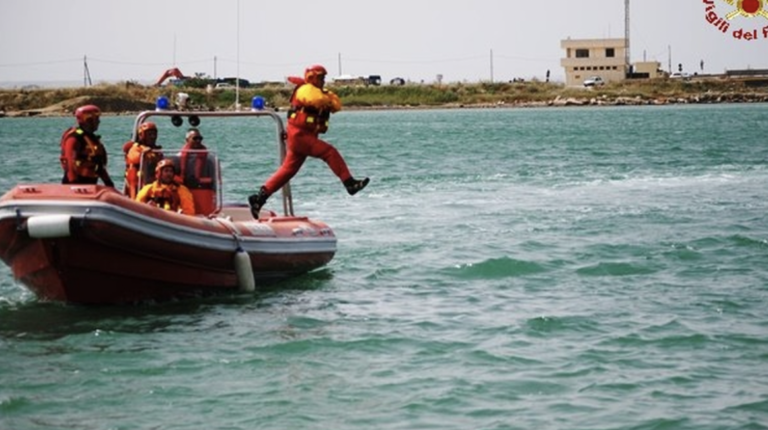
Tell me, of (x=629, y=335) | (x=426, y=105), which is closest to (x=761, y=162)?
(x=629, y=335)

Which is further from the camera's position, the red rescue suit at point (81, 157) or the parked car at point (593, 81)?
the parked car at point (593, 81)

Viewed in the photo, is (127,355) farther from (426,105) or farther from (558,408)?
(426,105)

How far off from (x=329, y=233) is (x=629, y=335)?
458cm

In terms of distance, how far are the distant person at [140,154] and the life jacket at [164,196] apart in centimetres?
37

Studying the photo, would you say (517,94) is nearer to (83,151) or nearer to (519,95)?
(519,95)

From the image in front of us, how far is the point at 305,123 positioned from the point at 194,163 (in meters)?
1.23

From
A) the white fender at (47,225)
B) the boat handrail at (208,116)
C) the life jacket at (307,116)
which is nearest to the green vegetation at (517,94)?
the boat handrail at (208,116)

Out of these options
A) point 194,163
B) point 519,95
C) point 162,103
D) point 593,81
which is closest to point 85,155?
point 162,103

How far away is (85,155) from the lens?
1390 cm

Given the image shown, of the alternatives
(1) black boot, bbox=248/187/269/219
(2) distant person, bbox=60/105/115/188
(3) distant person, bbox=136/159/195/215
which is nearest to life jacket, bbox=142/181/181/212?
(3) distant person, bbox=136/159/195/215

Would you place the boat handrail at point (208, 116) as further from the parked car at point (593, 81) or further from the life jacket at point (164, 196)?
the parked car at point (593, 81)

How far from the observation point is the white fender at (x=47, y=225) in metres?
12.3

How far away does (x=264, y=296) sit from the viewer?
48.5ft

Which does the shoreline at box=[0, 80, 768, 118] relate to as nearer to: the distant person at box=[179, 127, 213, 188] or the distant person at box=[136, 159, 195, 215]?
the distant person at box=[179, 127, 213, 188]
